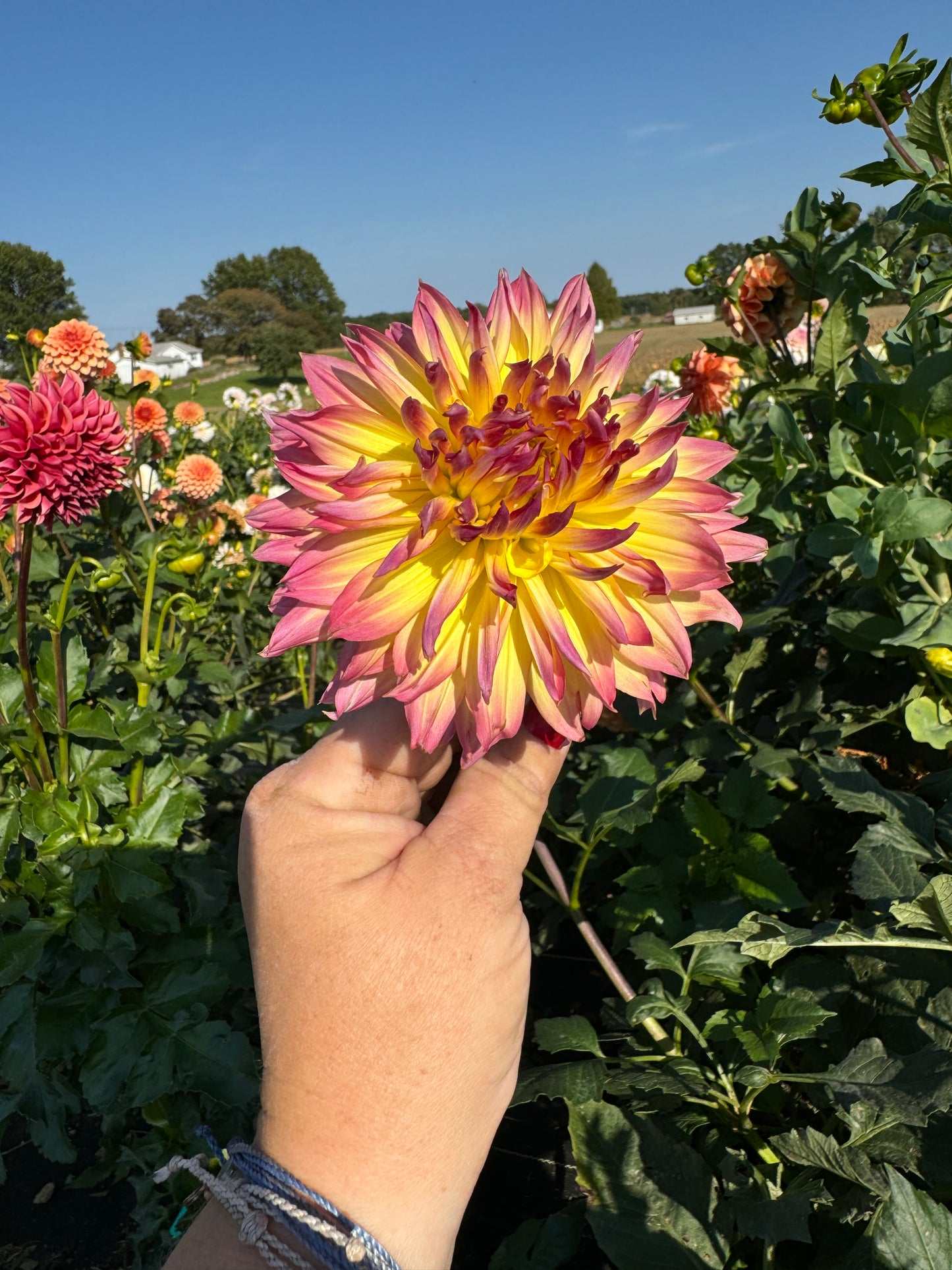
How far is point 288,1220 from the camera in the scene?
93cm

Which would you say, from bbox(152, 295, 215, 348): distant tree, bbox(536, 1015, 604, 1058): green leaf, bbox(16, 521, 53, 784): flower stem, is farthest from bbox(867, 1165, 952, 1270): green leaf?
bbox(152, 295, 215, 348): distant tree

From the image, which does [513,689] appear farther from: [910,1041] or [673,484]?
[910,1041]

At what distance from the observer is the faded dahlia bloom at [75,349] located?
3043 mm

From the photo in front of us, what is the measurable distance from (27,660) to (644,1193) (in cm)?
150

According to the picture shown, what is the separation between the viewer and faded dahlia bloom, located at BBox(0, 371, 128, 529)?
1.86 meters

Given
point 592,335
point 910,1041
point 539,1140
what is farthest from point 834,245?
point 539,1140

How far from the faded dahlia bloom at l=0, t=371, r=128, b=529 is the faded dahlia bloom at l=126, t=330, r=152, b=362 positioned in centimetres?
144

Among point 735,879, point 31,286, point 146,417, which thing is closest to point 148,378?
point 146,417

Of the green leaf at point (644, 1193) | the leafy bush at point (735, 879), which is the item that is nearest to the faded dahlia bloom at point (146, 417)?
the leafy bush at point (735, 879)

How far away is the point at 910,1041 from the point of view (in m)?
1.37

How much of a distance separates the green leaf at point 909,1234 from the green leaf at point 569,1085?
0.53 m

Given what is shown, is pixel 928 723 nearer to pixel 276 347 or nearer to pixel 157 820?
pixel 157 820

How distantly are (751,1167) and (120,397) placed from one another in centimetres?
298

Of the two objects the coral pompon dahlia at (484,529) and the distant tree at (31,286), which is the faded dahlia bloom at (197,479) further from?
the distant tree at (31,286)
